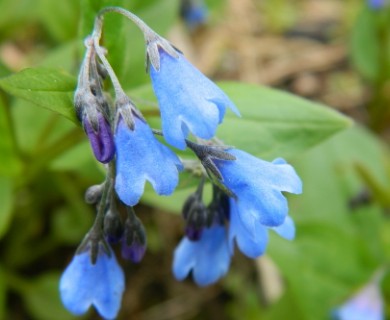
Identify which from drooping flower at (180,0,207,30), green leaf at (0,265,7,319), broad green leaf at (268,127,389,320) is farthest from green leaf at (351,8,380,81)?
green leaf at (0,265,7,319)

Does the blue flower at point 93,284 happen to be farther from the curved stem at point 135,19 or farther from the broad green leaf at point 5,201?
the broad green leaf at point 5,201

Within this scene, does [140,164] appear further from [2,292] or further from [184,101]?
[2,292]

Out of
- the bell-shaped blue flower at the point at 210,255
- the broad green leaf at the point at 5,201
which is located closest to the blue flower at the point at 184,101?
the bell-shaped blue flower at the point at 210,255

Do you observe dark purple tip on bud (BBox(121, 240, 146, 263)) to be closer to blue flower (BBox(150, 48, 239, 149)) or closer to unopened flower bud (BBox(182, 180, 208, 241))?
unopened flower bud (BBox(182, 180, 208, 241))

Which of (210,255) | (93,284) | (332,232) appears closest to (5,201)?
(93,284)

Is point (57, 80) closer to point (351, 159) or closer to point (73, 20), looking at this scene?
point (73, 20)

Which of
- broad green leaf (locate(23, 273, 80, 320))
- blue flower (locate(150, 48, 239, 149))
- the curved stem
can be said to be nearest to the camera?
blue flower (locate(150, 48, 239, 149))

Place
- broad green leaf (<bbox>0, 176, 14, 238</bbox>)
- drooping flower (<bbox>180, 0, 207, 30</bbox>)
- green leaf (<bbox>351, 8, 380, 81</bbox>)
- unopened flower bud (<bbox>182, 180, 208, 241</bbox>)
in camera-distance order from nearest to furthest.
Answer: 1. unopened flower bud (<bbox>182, 180, 208, 241</bbox>)
2. broad green leaf (<bbox>0, 176, 14, 238</bbox>)
3. drooping flower (<bbox>180, 0, 207, 30</bbox>)
4. green leaf (<bbox>351, 8, 380, 81</bbox>)
